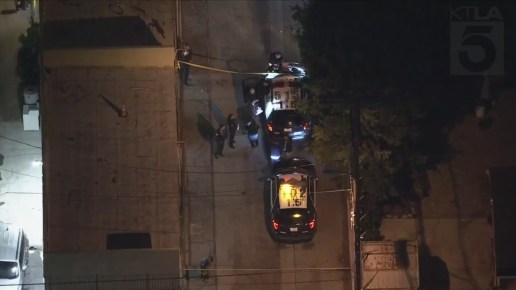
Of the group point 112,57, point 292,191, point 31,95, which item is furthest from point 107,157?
point 292,191

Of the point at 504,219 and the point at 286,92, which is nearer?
the point at 504,219

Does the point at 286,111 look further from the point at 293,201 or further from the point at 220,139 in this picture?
the point at 293,201

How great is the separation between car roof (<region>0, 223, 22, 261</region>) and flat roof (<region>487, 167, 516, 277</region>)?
1470cm

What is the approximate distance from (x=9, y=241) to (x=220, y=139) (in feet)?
23.9

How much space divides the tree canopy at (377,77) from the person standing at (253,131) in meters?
2.40

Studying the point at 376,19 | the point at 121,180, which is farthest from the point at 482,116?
the point at 121,180

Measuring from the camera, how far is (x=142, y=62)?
20312 mm

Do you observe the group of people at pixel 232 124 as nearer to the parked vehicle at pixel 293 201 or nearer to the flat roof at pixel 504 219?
the parked vehicle at pixel 293 201

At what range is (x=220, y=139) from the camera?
20.5 metres

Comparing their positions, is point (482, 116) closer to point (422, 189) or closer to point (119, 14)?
point (422, 189)

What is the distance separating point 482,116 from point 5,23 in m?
16.3

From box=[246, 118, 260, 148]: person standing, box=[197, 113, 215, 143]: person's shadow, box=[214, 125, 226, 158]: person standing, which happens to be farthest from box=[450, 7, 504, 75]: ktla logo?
box=[197, 113, 215, 143]: person's shadow

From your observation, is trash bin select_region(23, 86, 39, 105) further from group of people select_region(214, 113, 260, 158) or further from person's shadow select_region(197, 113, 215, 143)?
group of people select_region(214, 113, 260, 158)

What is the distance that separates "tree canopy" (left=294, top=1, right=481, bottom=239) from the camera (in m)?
16.9
